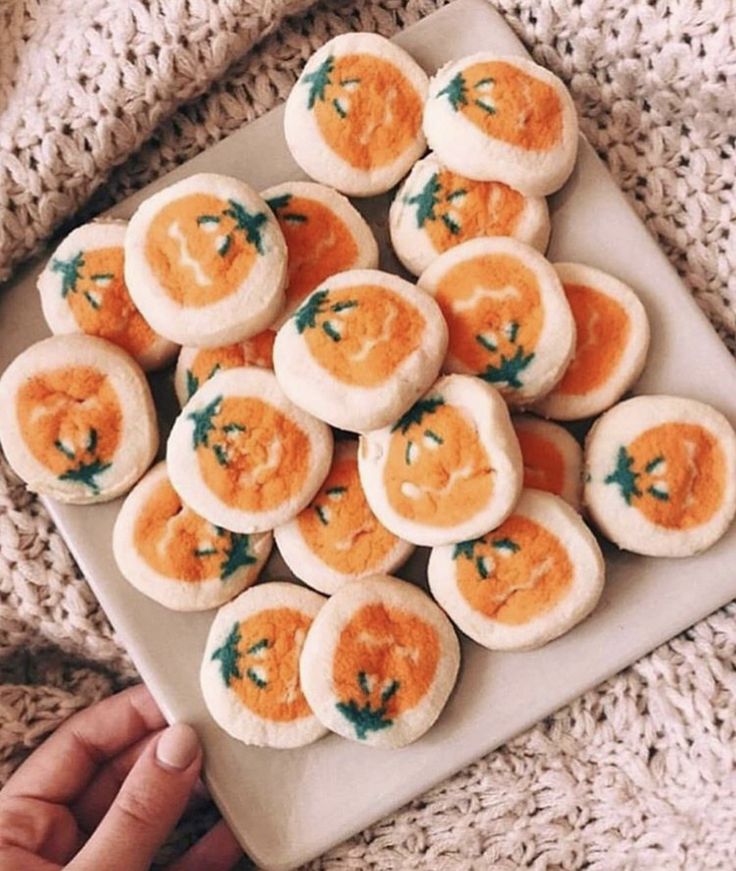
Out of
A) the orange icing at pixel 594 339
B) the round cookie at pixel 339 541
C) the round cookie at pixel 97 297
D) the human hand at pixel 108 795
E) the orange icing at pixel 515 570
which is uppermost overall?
the round cookie at pixel 97 297

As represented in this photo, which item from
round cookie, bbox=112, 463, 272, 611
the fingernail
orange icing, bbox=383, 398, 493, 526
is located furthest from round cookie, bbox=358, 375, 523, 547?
the fingernail

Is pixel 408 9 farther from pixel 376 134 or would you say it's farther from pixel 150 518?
pixel 150 518

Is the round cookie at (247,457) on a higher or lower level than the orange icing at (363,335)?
lower

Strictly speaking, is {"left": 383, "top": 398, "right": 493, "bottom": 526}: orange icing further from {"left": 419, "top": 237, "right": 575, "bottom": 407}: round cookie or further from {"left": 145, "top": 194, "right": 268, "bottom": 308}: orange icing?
{"left": 145, "top": 194, "right": 268, "bottom": 308}: orange icing

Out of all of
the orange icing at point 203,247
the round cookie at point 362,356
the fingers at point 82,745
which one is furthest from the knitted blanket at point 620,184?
the round cookie at point 362,356

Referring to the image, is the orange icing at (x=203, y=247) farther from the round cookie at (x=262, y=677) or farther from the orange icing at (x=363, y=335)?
the round cookie at (x=262, y=677)

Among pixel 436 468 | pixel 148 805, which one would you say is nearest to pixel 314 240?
pixel 436 468

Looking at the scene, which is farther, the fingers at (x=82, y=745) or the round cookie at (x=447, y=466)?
the fingers at (x=82, y=745)
